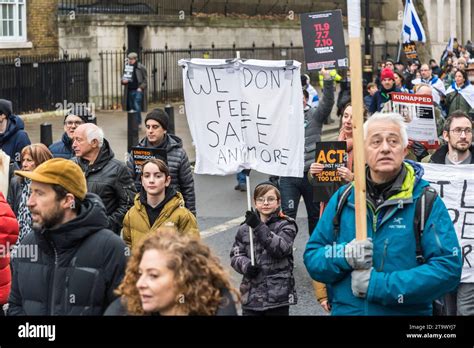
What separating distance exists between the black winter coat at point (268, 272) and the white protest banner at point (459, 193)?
110 cm

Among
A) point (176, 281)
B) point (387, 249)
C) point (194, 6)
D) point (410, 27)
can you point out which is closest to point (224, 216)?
point (387, 249)

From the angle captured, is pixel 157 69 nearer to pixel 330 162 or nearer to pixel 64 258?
pixel 330 162

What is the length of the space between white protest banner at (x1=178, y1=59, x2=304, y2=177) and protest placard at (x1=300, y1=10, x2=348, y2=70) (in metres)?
2.88

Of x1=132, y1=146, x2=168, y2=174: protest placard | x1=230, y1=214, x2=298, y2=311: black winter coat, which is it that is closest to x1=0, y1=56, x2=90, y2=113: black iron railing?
x1=132, y1=146, x2=168, y2=174: protest placard

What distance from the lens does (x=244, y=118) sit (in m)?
8.63

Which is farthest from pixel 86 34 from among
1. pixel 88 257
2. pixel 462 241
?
pixel 88 257

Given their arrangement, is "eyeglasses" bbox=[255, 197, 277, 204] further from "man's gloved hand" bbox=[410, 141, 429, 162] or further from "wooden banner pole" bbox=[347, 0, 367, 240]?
"man's gloved hand" bbox=[410, 141, 429, 162]

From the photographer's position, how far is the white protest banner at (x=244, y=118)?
857 centimetres

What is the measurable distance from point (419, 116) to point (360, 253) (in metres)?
6.80

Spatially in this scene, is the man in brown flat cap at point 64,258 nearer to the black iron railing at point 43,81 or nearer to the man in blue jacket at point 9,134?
the man in blue jacket at point 9,134

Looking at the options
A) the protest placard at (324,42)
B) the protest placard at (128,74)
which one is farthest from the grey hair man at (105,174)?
the protest placard at (128,74)

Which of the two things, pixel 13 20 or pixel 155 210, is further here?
pixel 13 20

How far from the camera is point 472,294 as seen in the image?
6.93m

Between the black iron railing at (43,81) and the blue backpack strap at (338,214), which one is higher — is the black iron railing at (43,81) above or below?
above
